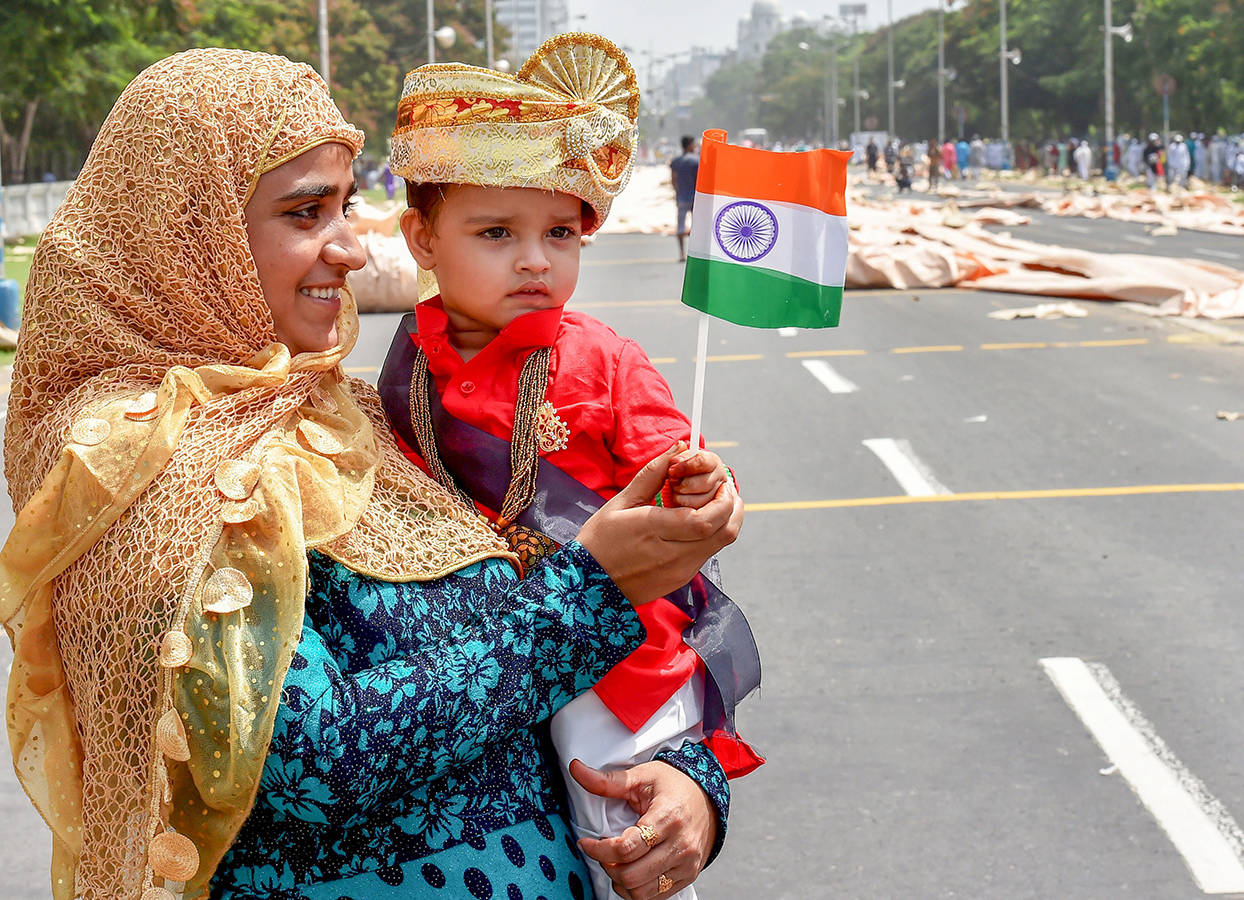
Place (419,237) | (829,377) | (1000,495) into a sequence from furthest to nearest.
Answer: (829,377)
(1000,495)
(419,237)

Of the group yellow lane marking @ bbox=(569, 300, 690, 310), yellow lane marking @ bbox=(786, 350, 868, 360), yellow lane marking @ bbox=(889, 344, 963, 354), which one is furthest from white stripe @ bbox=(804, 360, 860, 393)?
yellow lane marking @ bbox=(569, 300, 690, 310)

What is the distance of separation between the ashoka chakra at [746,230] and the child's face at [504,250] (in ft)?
0.74

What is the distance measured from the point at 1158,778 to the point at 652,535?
3.36m

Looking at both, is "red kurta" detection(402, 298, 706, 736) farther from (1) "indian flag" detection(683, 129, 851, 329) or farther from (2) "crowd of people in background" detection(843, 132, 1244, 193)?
(2) "crowd of people in background" detection(843, 132, 1244, 193)

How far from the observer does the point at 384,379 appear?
7.59 ft

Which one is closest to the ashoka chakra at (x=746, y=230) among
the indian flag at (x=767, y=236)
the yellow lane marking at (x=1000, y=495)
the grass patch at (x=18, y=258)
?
the indian flag at (x=767, y=236)

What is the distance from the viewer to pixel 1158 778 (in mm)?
4703

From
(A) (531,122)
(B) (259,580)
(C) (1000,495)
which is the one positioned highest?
(A) (531,122)

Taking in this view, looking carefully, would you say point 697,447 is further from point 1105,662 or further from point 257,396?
point 1105,662

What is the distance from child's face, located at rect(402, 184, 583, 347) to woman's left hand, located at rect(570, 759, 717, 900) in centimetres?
66

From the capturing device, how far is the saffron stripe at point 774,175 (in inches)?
80.4

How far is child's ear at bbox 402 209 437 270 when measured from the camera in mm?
2297

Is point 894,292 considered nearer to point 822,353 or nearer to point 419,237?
point 822,353

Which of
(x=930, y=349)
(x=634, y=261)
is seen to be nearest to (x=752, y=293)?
(x=930, y=349)
